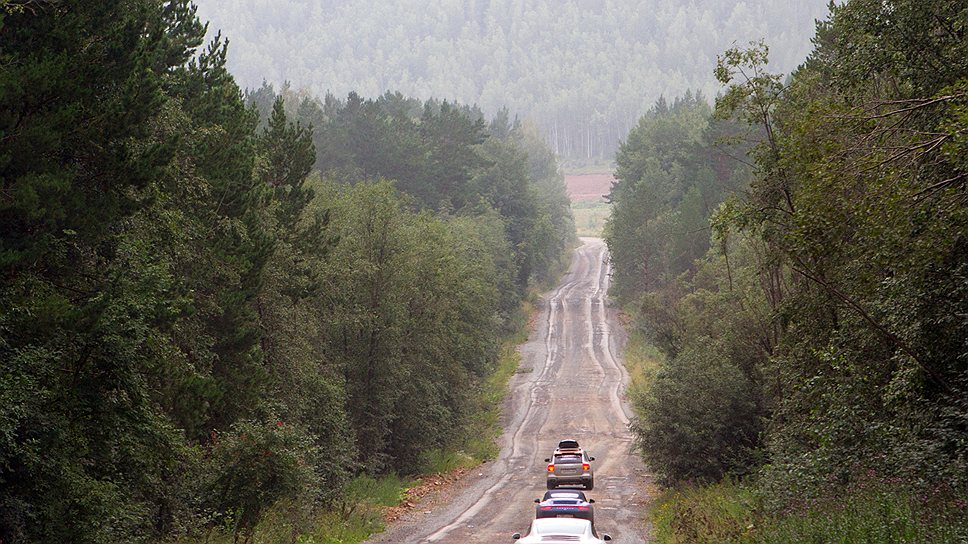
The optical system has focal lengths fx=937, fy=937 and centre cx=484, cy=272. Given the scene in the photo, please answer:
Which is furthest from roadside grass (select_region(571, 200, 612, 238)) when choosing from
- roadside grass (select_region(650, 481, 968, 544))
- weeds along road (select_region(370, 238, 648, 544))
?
roadside grass (select_region(650, 481, 968, 544))

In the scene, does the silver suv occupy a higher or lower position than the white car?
lower

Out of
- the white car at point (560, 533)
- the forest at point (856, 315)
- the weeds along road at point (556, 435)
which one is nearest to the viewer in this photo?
the forest at point (856, 315)

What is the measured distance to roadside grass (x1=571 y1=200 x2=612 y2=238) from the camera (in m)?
166

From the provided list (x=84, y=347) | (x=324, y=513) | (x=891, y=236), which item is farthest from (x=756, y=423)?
(x=84, y=347)

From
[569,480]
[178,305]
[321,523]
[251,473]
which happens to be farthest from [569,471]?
[178,305]

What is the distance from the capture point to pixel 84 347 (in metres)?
15.3

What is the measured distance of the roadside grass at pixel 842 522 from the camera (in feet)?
38.1

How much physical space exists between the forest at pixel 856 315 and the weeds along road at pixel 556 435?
161 inches

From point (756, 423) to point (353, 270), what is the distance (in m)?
15.8

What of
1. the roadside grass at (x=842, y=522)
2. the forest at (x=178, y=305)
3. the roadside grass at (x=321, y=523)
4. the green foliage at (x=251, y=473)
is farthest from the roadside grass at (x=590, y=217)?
the green foliage at (x=251, y=473)

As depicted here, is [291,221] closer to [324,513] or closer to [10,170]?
[324,513]

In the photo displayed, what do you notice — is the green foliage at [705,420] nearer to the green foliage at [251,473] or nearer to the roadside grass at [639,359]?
the green foliage at [251,473]

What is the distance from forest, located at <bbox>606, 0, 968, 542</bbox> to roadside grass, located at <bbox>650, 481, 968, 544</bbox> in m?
0.04

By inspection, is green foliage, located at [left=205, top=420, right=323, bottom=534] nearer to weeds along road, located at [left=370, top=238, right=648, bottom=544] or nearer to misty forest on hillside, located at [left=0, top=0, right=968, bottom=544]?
misty forest on hillside, located at [left=0, top=0, right=968, bottom=544]
